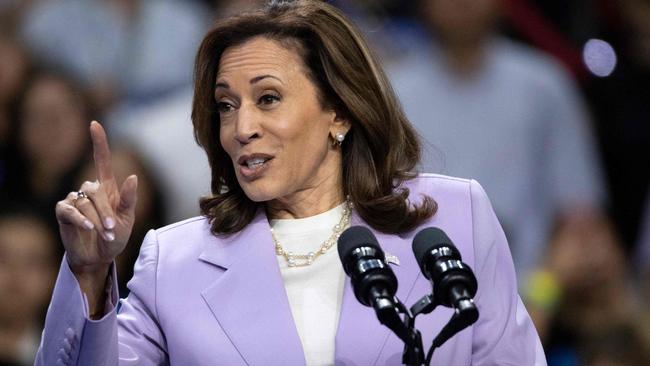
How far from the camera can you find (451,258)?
2.04 meters

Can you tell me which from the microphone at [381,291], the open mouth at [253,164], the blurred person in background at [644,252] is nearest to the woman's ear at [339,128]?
the open mouth at [253,164]

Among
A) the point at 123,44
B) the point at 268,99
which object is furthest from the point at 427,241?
the point at 123,44

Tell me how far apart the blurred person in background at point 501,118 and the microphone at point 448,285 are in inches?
101

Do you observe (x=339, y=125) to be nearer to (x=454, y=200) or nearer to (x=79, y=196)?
(x=454, y=200)

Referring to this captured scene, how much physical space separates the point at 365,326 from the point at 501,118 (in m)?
2.38

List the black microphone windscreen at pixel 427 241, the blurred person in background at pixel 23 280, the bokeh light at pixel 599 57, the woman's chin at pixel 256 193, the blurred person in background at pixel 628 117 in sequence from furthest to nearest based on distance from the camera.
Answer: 1. the bokeh light at pixel 599 57
2. the blurred person in background at pixel 628 117
3. the blurred person in background at pixel 23 280
4. the woman's chin at pixel 256 193
5. the black microphone windscreen at pixel 427 241

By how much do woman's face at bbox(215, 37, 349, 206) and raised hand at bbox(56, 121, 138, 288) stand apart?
0.99ft

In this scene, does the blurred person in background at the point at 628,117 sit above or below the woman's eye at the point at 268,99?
below

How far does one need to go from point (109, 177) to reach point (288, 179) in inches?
16.0

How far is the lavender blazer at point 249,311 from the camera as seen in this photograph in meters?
2.39

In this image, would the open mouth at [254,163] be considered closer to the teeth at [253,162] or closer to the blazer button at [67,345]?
the teeth at [253,162]

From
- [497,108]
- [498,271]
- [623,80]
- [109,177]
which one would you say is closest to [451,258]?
[498,271]

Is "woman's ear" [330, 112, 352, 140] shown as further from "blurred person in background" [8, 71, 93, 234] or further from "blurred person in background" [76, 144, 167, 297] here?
"blurred person in background" [8, 71, 93, 234]

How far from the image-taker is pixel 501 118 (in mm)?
4695
